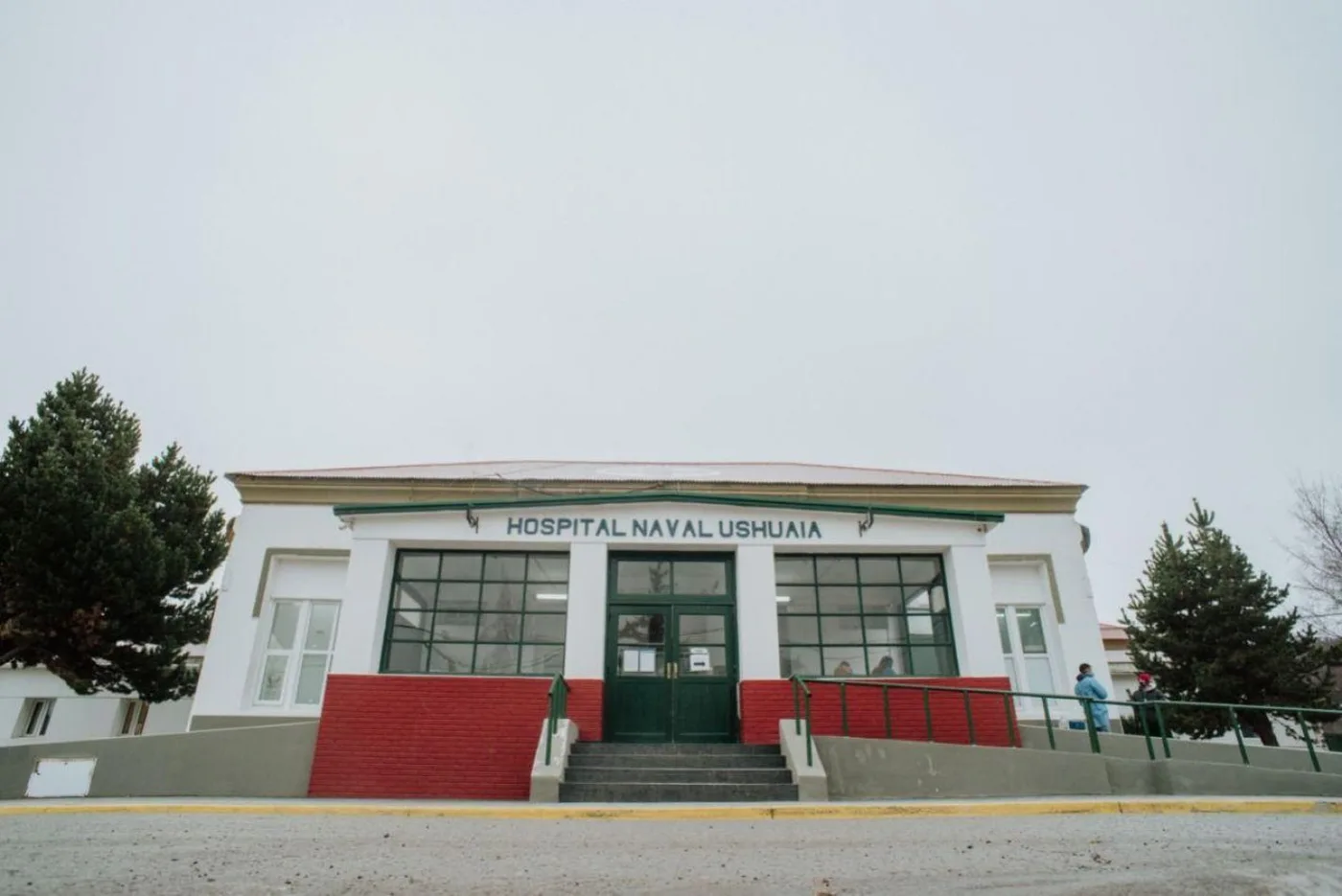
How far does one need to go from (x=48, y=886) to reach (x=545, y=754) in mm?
6131

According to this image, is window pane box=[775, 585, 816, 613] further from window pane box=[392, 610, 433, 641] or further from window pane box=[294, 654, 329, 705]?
window pane box=[294, 654, 329, 705]

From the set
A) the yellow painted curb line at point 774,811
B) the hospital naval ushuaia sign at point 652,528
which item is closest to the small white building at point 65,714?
the hospital naval ushuaia sign at point 652,528

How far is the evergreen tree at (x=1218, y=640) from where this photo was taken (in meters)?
21.7

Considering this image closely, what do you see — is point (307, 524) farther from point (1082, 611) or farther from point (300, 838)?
point (1082, 611)

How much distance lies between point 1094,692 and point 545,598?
9877 mm

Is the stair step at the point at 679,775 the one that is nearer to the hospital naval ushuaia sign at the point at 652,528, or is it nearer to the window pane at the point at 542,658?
the window pane at the point at 542,658

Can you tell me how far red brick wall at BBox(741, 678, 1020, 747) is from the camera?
476 inches

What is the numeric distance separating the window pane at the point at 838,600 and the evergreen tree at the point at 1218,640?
47.6 feet

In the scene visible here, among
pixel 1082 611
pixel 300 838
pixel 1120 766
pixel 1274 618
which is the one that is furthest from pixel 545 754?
pixel 1274 618

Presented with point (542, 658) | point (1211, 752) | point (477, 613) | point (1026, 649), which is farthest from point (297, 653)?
point (1211, 752)

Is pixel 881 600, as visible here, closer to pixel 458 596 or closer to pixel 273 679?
pixel 458 596

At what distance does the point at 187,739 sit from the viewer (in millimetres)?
11445

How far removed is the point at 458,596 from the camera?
13.6 metres

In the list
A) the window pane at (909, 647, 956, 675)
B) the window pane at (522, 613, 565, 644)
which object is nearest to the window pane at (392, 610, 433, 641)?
the window pane at (522, 613, 565, 644)
